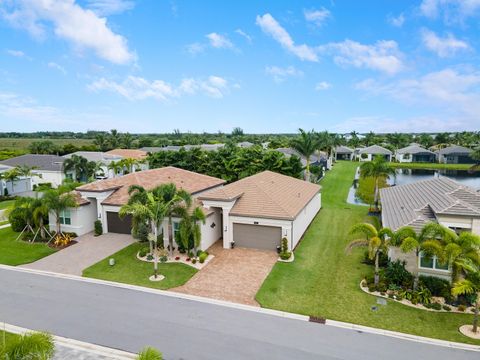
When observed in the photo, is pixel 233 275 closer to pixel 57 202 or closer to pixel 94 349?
pixel 94 349

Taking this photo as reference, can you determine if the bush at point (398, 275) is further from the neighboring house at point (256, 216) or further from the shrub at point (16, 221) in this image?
the shrub at point (16, 221)

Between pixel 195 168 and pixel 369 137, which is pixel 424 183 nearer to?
pixel 195 168

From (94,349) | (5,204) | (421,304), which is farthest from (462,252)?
(5,204)

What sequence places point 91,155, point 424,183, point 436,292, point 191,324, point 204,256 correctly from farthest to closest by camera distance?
point 91,155 → point 424,183 → point 204,256 → point 436,292 → point 191,324

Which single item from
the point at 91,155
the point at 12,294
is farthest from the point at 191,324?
the point at 91,155

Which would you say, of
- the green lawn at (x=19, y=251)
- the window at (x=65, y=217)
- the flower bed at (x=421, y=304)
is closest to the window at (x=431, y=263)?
the flower bed at (x=421, y=304)
